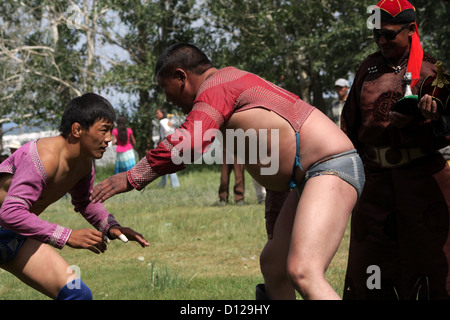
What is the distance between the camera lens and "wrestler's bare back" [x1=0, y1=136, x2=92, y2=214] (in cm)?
409

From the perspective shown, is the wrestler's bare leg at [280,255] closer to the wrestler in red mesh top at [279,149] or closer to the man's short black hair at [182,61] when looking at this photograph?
the wrestler in red mesh top at [279,149]

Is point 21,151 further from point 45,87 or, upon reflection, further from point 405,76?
point 45,87

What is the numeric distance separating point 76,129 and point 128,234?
2.34 ft

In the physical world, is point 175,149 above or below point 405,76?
below

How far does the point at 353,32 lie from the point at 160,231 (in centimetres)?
1011

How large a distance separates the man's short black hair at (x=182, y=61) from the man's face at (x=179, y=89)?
0.03m

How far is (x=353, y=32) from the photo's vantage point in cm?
1727

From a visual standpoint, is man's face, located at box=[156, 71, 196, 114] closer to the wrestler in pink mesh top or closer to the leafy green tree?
the wrestler in pink mesh top

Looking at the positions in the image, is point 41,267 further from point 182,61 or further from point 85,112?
point 182,61

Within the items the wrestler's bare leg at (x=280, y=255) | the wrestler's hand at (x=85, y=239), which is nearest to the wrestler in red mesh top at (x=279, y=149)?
the wrestler's bare leg at (x=280, y=255)

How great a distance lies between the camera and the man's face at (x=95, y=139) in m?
4.22

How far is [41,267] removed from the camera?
4035mm

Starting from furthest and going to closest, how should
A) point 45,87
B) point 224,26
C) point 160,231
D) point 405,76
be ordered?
point 45,87 → point 224,26 → point 160,231 → point 405,76
